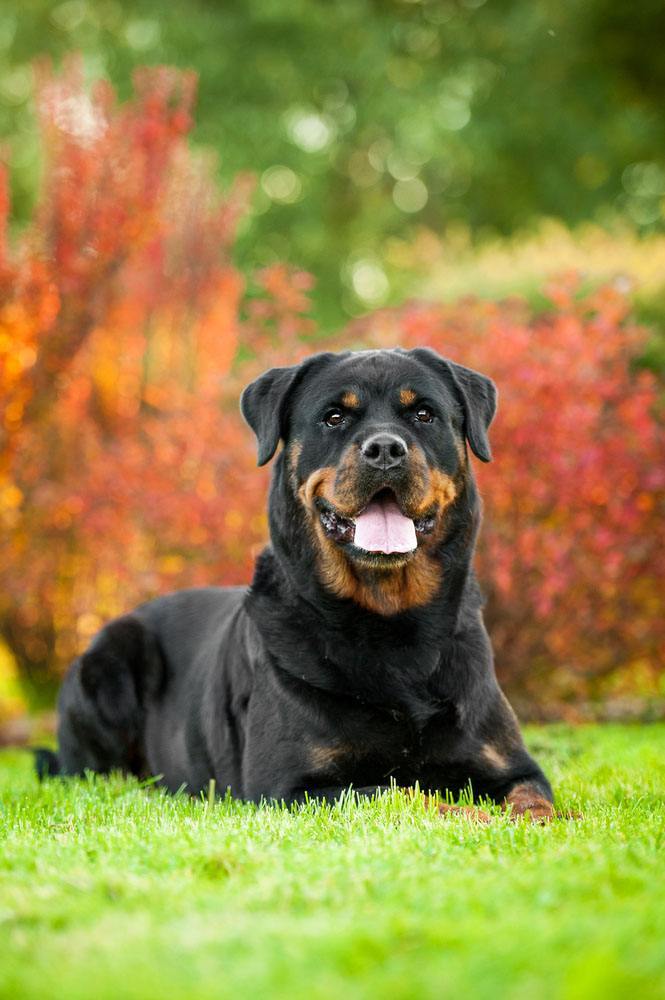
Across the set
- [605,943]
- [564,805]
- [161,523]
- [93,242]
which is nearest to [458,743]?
[564,805]

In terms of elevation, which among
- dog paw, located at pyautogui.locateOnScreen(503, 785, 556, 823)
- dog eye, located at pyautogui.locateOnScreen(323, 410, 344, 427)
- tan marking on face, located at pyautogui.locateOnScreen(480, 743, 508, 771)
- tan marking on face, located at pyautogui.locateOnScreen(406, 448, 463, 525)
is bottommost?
dog paw, located at pyautogui.locateOnScreen(503, 785, 556, 823)

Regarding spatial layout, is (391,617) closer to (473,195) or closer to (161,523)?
(161,523)

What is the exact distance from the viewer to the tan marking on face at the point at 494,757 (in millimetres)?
3853

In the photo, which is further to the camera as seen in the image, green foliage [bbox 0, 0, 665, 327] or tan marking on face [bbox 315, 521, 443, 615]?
green foliage [bbox 0, 0, 665, 327]

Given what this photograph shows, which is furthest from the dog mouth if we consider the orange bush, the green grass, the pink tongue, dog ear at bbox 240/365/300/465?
the orange bush

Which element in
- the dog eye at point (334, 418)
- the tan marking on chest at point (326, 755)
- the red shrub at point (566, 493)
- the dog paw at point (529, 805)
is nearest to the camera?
the dog paw at point (529, 805)

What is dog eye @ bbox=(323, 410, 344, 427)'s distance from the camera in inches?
161

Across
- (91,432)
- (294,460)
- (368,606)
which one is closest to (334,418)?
(294,460)

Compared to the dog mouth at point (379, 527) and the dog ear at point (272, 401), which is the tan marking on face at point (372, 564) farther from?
the dog ear at point (272, 401)

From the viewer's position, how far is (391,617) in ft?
12.9

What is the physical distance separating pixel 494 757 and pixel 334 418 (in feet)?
4.15

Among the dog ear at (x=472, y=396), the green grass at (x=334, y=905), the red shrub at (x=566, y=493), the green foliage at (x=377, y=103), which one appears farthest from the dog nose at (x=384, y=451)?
the green foliage at (x=377, y=103)

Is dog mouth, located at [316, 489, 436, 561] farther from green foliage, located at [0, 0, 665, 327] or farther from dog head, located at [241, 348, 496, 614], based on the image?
green foliage, located at [0, 0, 665, 327]

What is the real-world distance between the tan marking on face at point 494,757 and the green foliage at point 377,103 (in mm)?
16203
